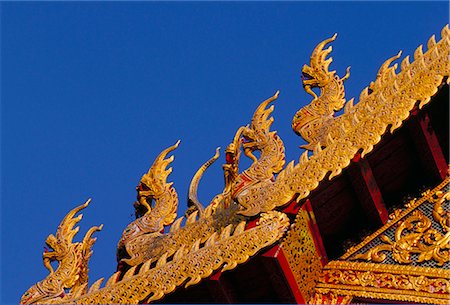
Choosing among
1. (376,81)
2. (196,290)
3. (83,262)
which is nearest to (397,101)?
(376,81)

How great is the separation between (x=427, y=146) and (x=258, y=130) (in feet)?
3.67

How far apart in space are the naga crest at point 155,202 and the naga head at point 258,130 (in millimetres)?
985

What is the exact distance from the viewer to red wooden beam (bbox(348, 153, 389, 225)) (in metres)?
8.39

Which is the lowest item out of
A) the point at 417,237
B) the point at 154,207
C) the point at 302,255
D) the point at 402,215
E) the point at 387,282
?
the point at 387,282

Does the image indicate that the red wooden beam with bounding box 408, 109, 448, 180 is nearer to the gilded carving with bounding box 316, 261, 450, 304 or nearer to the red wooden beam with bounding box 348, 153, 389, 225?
the red wooden beam with bounding box 348, 153, 389, 225

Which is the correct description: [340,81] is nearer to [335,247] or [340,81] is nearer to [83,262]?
[335,247]

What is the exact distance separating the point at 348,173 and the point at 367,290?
0.75m

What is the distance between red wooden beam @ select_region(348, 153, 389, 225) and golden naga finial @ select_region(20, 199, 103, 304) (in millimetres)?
1879

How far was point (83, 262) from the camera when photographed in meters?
8.98

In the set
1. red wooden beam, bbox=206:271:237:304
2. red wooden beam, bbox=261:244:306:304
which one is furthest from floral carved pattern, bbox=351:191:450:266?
red wooden beam, bbox=206:271:237:304

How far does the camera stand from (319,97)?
9.19 meters

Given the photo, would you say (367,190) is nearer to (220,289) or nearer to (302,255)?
(302,255)

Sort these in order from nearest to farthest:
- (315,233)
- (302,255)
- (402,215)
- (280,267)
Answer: (280,267) → (302,255) → (315,233) → (402,215)

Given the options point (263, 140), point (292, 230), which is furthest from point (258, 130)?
point (292, 230)
